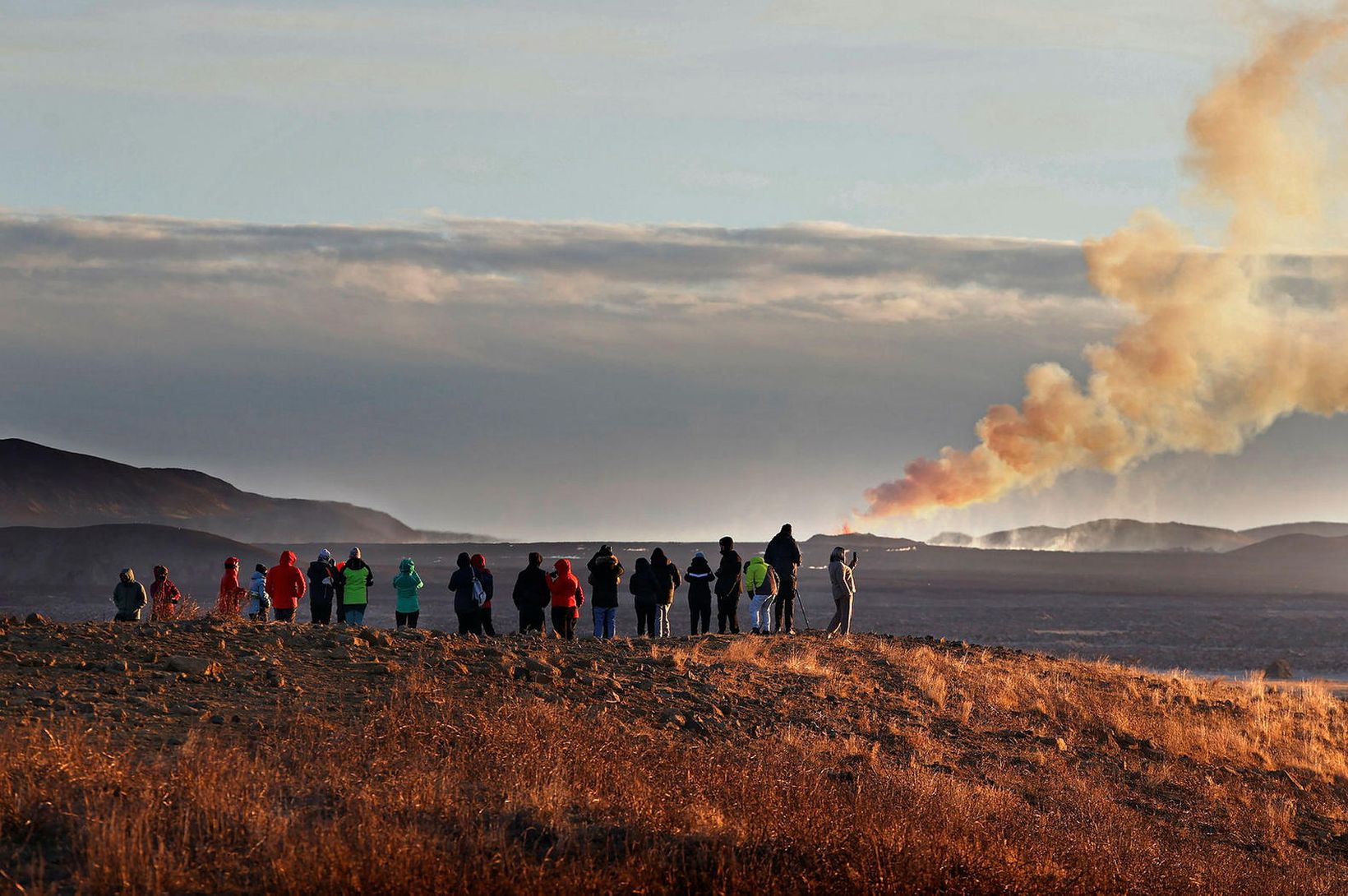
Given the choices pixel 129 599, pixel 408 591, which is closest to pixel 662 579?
pixel 408 591

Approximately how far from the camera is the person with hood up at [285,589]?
78.2ft

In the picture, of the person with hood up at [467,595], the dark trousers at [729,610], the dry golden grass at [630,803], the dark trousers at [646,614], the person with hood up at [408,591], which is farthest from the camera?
the dark trousers at [729,610]

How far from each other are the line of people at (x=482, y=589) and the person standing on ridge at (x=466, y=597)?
0.01 meters

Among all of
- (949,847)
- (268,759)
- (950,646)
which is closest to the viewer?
(949,847)

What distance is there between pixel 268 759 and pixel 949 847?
18.9 feet

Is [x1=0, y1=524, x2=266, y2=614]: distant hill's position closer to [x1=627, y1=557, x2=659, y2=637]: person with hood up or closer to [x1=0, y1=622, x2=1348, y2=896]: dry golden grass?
[x1=627, y1=557, x2=659, y2=637]: person with hood up

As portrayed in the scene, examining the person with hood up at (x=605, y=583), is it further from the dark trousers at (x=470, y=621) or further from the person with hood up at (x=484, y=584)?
the dark trousers at (x=470, y=621)

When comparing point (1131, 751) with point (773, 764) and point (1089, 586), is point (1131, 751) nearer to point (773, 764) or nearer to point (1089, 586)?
point (773, 764)

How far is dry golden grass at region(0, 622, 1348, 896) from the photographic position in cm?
971

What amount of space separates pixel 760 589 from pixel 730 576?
658 millimetres

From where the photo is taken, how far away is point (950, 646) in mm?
30250

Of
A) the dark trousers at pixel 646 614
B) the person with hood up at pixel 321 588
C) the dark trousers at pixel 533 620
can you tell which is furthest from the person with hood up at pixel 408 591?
the dark trousers at pixel 646 614

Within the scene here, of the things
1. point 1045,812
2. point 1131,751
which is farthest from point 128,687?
point 1131,751

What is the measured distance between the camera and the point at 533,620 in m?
25.2
